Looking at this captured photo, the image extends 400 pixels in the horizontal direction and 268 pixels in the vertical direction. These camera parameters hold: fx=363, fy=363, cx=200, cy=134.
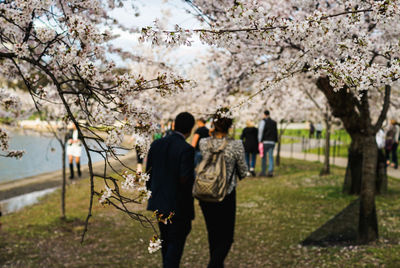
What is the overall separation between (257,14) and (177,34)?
1.68 ft

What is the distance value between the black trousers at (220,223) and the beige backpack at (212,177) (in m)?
0.17

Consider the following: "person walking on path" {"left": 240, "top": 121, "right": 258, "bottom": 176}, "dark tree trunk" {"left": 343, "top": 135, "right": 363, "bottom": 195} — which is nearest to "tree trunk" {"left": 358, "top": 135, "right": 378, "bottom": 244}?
"dark tree trunk" {"left": 343, "top": 135, "right": 363, "bottom": 195}

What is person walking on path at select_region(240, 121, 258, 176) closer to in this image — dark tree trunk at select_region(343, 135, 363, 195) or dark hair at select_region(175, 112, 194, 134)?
dark tree trunk at select_region(343, 135, 363, 195)

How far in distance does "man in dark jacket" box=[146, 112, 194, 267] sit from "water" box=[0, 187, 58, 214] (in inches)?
256

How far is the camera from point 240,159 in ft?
12.8

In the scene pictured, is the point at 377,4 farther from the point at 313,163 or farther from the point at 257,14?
the point at 313,163

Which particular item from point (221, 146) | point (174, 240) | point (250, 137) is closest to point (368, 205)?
point (221, 146)

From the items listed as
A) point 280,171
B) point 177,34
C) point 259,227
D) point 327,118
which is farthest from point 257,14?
point 280,171

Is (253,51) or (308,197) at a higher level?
(253,51)

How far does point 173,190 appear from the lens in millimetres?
3613

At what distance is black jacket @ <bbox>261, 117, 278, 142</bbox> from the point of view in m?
11.2

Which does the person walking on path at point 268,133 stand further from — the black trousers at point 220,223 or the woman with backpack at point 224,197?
the black trousers at point 220,223

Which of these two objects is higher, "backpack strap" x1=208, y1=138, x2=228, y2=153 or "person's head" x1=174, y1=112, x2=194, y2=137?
"person's head" x1=174, y1=112, x2=194, y2=137

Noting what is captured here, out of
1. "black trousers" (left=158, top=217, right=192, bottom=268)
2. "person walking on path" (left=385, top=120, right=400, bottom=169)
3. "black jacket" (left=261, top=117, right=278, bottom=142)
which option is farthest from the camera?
"person walking on path" (left=385, top=120, right=400, bottom=169)
